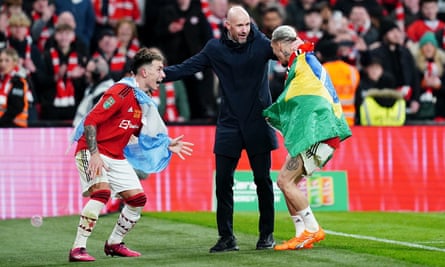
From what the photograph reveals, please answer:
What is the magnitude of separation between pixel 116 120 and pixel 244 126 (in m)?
1.36

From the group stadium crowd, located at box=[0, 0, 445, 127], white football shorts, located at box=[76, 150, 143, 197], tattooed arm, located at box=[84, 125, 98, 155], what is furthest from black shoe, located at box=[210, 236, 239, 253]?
stadium crowd, located at box=[0, 0, 445, 127]

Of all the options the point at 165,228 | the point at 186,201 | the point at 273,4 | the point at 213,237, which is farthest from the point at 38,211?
the point at 273,4

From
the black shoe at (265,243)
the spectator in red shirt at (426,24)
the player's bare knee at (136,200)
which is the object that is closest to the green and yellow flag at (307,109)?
the black shoe at (265,243)

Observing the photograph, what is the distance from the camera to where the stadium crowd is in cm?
1834

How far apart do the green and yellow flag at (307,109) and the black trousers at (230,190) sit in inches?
24.9

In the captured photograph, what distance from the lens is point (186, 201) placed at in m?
17.5

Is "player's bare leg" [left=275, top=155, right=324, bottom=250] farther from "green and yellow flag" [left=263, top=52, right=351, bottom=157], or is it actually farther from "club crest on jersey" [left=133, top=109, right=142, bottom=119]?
"club crest on jersey" [left=133, top=109, right=142, bottom=119]

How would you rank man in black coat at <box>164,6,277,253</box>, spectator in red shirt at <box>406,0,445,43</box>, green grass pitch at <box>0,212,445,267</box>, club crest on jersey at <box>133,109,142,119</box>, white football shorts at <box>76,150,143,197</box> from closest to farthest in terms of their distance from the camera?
green grass pitch at <box>0,212,445,267</box>, white football shorts at <box>76,150,143,197</box>, club crest on jersey at <box>133,109,142,119</box>, man in black coat at <box>164,6,277,253</box>, spectator in red shirt at <box>406,0,445,43</box>

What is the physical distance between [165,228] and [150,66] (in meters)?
3.47

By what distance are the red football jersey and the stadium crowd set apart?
6.35 meters

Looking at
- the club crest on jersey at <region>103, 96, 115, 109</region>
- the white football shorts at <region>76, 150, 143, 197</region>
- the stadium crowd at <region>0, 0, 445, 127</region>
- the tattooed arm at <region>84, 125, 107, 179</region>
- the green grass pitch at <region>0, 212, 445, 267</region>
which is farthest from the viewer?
the stadium crowd at <region>0, 0, 445, 127</region>

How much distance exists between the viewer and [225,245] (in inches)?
462

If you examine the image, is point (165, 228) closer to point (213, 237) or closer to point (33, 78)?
point (213, 237)

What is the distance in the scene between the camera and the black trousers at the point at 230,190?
11.8m
